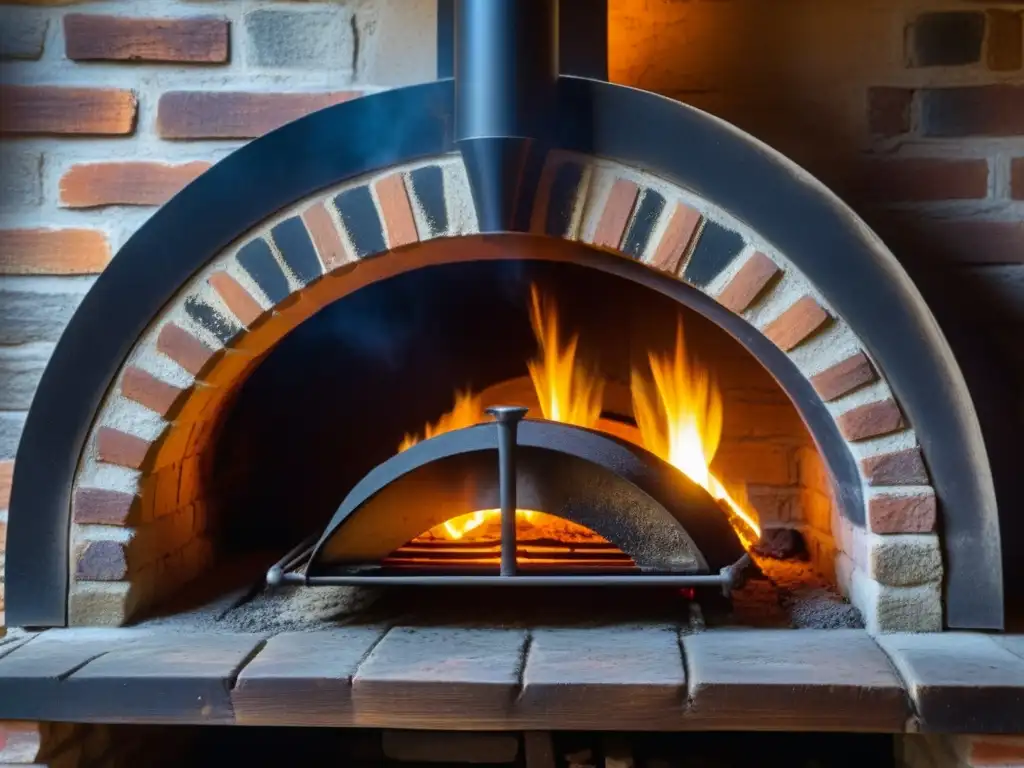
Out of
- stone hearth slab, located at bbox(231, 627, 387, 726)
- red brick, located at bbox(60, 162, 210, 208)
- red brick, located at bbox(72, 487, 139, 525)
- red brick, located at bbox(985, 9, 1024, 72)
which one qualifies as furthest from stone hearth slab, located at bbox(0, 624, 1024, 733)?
red brick, located at bbox(985, 9, 1024, 72)

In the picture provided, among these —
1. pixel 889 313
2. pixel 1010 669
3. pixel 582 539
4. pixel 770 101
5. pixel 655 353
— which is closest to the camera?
pixel 1010 669

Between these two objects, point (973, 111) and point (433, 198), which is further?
point (973, 111)

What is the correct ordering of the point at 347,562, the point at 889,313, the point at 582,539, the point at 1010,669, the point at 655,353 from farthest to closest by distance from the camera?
the point at 655,353 < the point at 582,539 < the point at 347,562 < the point at 889,313 < the point at 1010,669

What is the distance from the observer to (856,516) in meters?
1.58

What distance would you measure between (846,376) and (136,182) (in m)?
1.29

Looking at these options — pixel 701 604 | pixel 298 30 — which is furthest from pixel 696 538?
pixel 298 30

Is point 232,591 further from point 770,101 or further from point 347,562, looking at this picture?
point 770,101

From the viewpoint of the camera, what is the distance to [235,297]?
160 centimetres

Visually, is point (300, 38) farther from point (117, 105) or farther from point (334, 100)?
point (117, 105)

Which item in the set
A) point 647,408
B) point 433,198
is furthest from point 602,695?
point 647,408

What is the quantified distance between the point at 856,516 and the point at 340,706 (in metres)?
0.90

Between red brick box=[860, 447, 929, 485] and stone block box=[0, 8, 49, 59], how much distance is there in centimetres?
163

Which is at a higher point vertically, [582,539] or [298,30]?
[298,30]

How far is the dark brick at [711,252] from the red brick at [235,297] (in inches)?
28.9
